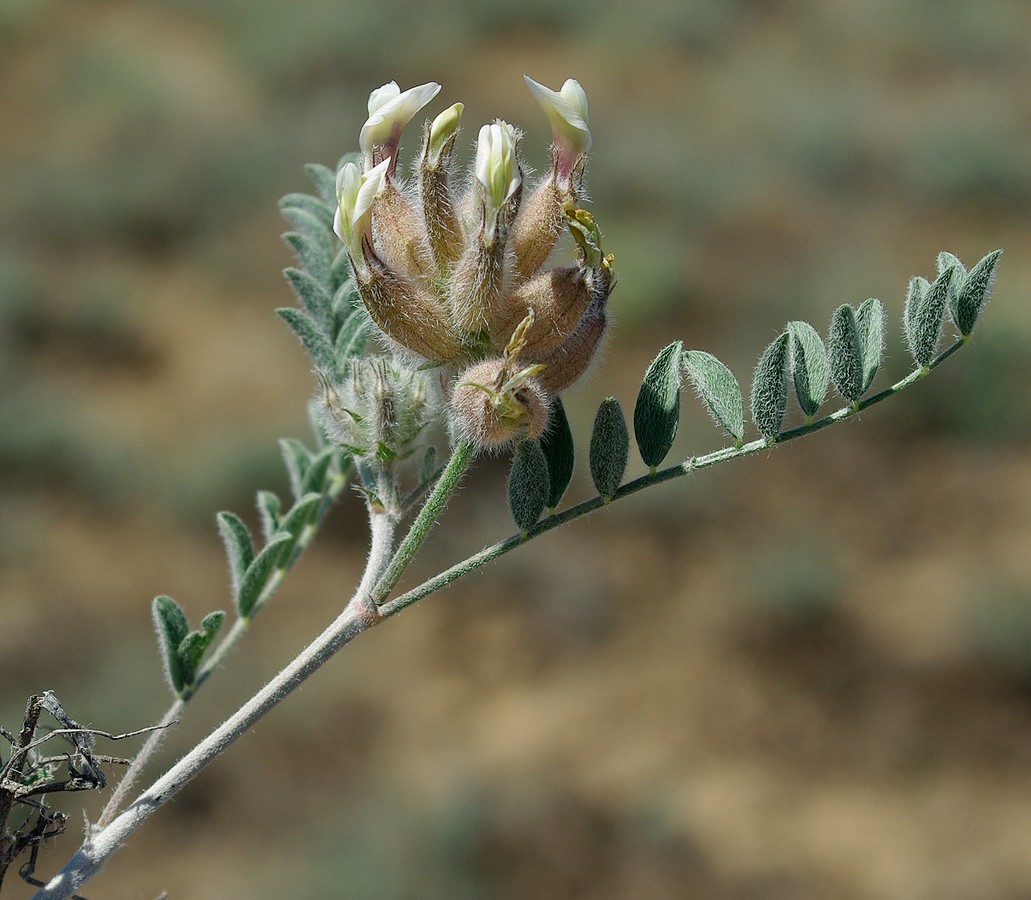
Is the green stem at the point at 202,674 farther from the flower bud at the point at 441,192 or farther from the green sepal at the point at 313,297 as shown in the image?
the flower bud at the point at 441,192

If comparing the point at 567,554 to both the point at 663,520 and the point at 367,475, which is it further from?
the point at 367,475

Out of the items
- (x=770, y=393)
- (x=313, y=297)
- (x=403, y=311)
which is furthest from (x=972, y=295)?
(x=313, y=297)

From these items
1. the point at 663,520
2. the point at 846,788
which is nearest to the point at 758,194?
the point at 663,520

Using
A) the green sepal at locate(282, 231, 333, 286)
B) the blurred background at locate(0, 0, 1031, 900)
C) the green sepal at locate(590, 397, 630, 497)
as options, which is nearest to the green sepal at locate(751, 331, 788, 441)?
the green sepal at locate(590, 397, 630, 497)

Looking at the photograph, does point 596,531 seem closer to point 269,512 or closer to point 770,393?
A: point 269,512

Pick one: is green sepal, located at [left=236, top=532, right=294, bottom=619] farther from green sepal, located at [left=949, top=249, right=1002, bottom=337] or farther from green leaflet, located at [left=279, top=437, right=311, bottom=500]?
green sepal, located at [left=949, top=249, right=1002, bottom=337]
